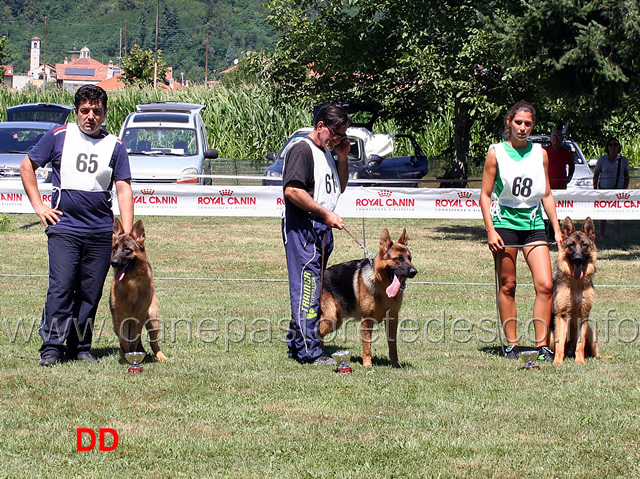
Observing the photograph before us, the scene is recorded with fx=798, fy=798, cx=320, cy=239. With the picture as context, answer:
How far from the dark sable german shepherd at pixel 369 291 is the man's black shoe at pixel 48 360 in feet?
6.90

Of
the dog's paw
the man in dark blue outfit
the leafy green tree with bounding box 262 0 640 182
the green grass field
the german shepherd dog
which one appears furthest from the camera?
the leafy green tree with bounding box 262 0 640 182

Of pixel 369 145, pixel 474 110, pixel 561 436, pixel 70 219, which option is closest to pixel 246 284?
pixel 70 219

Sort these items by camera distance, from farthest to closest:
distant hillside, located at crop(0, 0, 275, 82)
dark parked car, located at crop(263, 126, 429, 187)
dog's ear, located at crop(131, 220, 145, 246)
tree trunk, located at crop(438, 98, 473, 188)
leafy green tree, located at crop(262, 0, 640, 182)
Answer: distant hillside, located at crop(0, 0, 275, 82) < tree trunk, located at crop(438, 98, 473, 188) < dark parked car, located at crop(263, 126, 429, 187) < leafy green tree, located at crop(262, 0, 640, 182) < dog's ear, located at crop(131, 220, 145, 246)

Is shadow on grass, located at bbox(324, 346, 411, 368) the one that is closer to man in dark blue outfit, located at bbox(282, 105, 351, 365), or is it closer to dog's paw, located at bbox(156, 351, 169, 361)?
man in dark blue outfit, located at bbox(282, 105, 351, 365)

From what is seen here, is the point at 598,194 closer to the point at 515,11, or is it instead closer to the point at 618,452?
the point at 515,11

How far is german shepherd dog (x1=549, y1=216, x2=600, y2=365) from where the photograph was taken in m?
6.33

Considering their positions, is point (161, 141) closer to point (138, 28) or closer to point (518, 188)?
point (518, 188)

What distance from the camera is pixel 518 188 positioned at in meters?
6.41

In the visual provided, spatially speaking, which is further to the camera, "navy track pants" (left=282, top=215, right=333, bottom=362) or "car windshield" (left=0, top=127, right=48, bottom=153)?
"car windshield" (left=0, top=127, right=48, bottom=153)

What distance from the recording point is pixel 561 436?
14.8 ft

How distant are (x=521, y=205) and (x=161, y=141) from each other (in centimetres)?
1286

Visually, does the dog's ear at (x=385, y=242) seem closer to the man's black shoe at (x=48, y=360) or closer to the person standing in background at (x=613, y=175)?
the man's black shoe at (x=48, y=360)

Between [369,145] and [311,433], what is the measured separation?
1683 centimetres

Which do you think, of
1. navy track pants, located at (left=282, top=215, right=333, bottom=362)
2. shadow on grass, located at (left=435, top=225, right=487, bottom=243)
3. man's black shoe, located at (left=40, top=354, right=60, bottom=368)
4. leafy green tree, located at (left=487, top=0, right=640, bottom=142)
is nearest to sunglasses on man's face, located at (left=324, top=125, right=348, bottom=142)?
navy track pants, located at (left=282, top=215, right=333, bottom=362)
